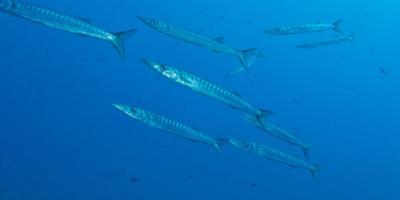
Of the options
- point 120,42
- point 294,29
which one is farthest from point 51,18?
point 294,29

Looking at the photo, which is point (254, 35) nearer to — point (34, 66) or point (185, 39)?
point (34, 66)

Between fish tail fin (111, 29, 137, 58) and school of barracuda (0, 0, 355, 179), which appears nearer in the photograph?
school of barracuda (0, 0, 355, 179)

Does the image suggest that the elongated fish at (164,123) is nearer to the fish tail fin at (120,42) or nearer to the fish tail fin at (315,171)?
the fish tail fin at (120,42)

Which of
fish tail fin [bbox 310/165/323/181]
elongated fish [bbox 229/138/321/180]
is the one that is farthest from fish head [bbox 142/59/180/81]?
fish tail fin [bbox 310/165/323/181]

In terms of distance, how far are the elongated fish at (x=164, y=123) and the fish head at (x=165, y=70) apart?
22.5 inches

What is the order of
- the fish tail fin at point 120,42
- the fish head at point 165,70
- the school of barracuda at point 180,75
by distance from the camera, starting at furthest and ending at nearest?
the fish head at point 165,70 < the fish tail fin at point 120,42 < the school of barracuda at point 180,75

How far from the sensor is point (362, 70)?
54.4 feet

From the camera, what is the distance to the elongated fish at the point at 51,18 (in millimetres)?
4289

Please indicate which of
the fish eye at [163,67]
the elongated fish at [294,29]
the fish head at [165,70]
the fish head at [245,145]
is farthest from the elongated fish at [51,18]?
the elongated fish at [294,29]

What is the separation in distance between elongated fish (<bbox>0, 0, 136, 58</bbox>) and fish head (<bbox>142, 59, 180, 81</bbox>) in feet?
1.63

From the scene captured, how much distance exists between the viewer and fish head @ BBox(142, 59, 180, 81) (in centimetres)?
512

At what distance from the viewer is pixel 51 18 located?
14.7 ft

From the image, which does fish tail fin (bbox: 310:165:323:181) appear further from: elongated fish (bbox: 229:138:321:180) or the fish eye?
the fish eye

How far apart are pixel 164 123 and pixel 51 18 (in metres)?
1.73
